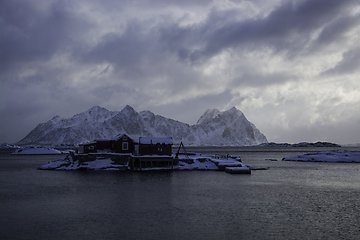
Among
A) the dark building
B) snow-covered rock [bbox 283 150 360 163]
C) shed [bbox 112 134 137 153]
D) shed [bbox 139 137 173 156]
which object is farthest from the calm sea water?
snow-covered rock [bbox 283 150 360 163]

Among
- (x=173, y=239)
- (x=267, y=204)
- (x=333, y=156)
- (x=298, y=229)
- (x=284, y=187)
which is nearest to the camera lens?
(x=173, y=239)

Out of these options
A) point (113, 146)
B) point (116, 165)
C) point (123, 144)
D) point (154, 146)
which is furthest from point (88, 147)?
point (154, 146)

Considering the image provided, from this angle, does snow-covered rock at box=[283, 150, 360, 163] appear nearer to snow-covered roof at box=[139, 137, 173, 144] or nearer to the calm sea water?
snow-covered roof at box=[139, 137, 173, 144]

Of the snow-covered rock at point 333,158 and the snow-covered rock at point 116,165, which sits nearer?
the snow-covered rock at point 116,165

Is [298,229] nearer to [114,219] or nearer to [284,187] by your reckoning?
[114,219]

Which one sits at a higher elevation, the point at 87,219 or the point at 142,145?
the point at 142,145

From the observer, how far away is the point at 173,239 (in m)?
21.4

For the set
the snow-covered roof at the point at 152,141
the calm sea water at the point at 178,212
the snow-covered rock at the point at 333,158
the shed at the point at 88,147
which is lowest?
the calm sea water at the point at 178,212

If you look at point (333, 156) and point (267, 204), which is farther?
point (333, 156)

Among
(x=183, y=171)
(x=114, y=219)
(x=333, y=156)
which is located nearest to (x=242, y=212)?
(x=114, y=219)

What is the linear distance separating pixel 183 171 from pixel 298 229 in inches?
1907

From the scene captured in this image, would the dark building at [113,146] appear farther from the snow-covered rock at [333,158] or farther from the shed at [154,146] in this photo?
the snow-covered rock at [333,158]

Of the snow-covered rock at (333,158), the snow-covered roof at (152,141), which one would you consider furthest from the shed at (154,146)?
the snow-covered rock at (333,158)

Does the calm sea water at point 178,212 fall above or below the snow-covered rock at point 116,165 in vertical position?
below
